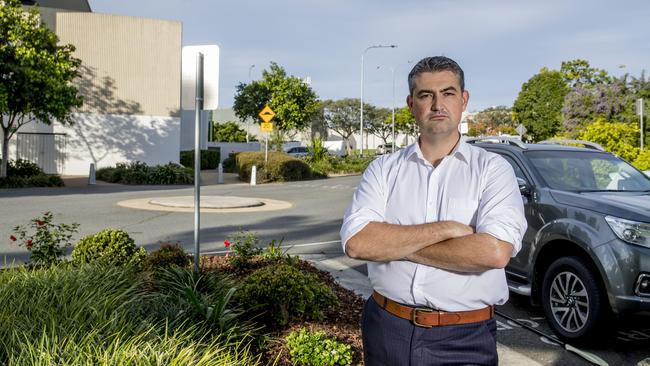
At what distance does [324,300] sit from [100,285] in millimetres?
1765

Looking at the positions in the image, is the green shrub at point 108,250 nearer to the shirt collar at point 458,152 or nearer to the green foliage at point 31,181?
the shirt collar at point 458,152

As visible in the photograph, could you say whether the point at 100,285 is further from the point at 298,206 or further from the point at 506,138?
the point at 298,206

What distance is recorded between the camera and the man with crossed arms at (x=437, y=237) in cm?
235

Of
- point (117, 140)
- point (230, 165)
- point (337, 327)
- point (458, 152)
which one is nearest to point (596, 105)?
point (230, 165)

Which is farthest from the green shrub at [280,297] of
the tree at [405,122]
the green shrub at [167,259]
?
the tree at [405,122]

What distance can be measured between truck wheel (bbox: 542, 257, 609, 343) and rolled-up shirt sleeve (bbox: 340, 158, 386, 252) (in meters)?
3.02

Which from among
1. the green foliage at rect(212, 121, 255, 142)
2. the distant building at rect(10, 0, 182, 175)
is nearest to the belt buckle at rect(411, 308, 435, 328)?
the distant building at rect(10, 0, 182, 175)

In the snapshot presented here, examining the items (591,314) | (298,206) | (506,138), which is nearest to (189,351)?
(591,314)

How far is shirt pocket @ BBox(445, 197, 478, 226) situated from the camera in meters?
2.45

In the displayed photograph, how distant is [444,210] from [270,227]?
33.3 feet

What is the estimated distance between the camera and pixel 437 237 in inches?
92.0

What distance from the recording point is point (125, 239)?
6477 mm

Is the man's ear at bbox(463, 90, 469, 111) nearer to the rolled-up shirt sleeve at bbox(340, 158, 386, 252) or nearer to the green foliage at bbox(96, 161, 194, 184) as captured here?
the rolled-up shirt sleeve at bbox(340, 158, 386, 252)

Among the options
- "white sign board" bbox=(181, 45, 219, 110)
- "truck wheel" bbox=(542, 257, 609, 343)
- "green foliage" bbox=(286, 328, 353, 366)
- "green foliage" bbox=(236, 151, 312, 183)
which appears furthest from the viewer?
"green foliage" bbox=(236, 151, 312, 183)
